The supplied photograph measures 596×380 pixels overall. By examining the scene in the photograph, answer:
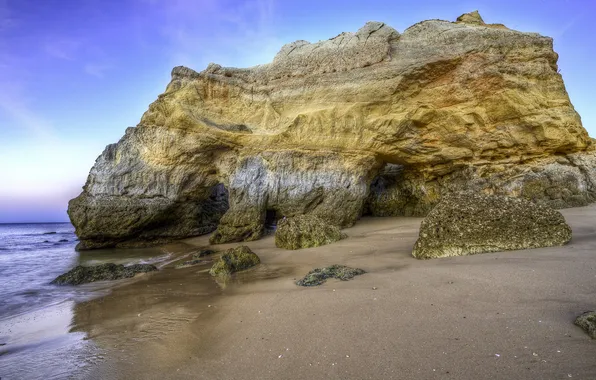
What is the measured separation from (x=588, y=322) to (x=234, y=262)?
16.9 ft

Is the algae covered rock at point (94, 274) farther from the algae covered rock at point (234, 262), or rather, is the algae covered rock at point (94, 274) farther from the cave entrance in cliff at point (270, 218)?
the cave entrance in cliff at point (270, 218)

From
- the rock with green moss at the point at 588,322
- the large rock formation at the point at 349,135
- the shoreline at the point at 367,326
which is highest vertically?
the large rock formation at the point at 349,135

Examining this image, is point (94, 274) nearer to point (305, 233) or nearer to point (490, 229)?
point (305, 233)

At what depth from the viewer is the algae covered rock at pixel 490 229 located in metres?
4.79

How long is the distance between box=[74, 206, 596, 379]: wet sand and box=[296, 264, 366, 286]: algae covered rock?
6.4 inches

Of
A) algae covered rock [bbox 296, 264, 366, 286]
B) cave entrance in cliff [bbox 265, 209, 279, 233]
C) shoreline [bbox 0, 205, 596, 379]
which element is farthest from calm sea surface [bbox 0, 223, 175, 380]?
cave entrance in cliff [bbox 265, 209, 279, 233]

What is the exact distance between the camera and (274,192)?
1209 centimetres

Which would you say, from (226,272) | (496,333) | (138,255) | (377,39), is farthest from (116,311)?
(377,39)

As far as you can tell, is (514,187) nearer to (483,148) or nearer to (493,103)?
(483,148)

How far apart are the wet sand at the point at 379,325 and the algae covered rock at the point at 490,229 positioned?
260mm

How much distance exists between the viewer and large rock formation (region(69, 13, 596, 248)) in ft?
36.1

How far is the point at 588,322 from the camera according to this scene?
226 cm

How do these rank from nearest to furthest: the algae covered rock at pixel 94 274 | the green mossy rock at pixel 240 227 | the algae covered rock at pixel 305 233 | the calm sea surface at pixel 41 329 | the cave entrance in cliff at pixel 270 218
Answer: the calm sea surface at pixel 41 329
the algae covered rock at pixel 94 274
the algae covered rock at pixel 305 233
the green mossy rock at pixel 240 227
the cave entrance in cliff at pixel 270 218

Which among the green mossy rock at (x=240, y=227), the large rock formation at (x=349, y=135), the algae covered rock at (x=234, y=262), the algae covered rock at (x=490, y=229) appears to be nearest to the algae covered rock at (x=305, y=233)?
the algae covered rock at (x=234, y=262)
